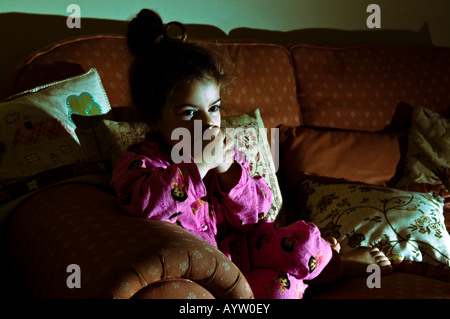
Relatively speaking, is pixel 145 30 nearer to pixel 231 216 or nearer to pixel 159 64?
pixel 159 64

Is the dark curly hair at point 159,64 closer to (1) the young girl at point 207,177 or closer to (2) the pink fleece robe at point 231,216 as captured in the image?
(1) the young girl at point 207,177

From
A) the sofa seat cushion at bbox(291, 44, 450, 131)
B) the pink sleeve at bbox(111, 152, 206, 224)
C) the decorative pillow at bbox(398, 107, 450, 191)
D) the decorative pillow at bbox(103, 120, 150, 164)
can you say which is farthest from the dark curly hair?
the decorative pillow at bbox(398, 107, 450, 191)

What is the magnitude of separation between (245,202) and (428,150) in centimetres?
86

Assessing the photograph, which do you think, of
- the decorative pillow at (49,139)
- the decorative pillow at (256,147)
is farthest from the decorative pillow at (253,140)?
the decorative pillow at (49,139)

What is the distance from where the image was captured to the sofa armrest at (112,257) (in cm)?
79

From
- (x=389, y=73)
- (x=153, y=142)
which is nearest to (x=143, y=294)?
(x=153, y=142)

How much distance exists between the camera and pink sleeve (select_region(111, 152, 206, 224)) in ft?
3.39

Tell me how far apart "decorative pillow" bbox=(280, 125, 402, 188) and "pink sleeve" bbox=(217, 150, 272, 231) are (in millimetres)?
356

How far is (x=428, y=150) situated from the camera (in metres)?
1.77

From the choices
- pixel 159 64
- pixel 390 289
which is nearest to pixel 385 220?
pixel 390 289

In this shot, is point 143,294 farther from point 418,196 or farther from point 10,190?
point 418,196

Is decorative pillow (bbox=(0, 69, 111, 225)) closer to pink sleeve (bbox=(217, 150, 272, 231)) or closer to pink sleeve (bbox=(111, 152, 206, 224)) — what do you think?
pink sleeve (bbox=(111, 152, 206, 224))

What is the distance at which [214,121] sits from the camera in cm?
123

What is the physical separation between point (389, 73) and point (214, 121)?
40.8 inches
